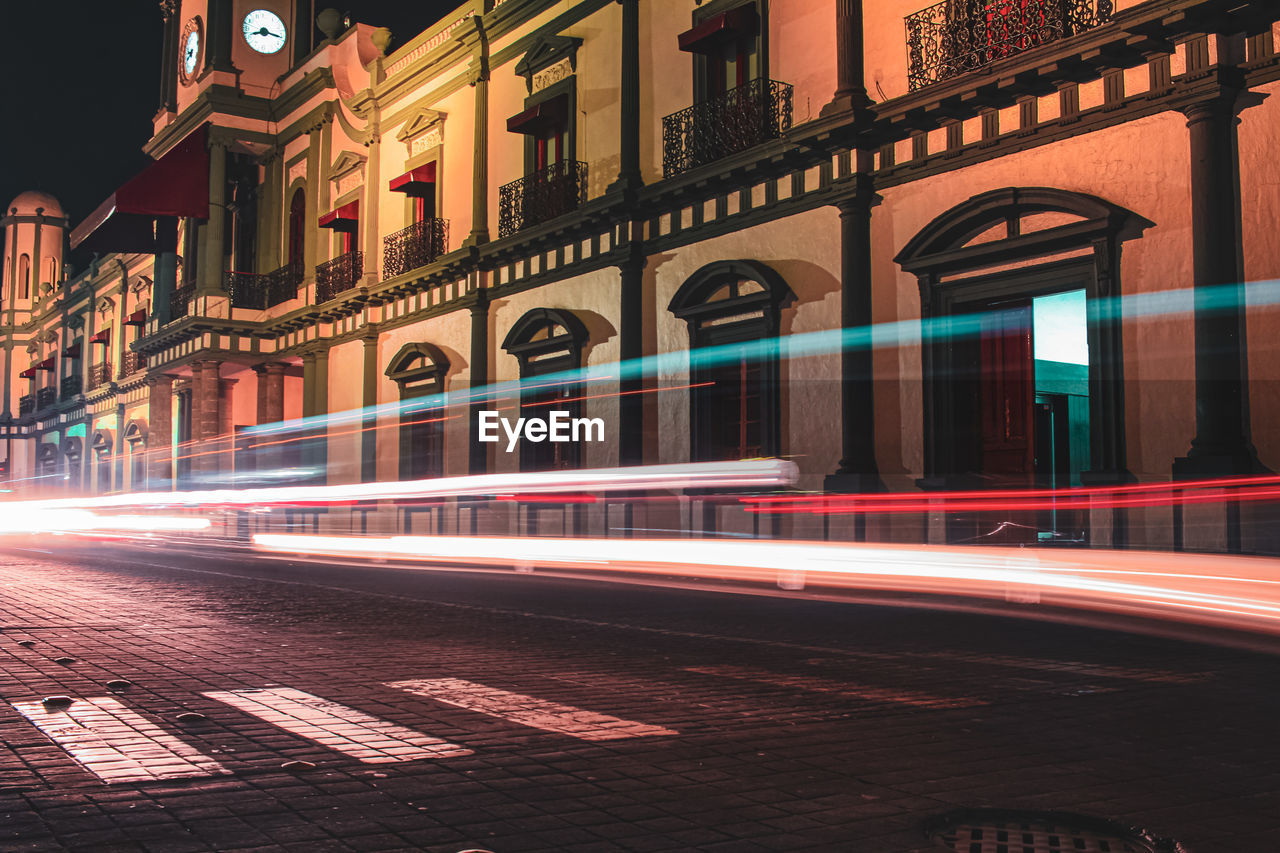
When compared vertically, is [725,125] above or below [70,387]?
above

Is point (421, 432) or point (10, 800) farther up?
Result: point (421, 432)

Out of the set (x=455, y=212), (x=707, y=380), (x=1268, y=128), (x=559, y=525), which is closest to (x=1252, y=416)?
(x=1268, y=128)

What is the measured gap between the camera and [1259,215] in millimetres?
11680

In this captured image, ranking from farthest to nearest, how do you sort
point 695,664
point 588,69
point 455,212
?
point 455,212
point 588,69
point 695,664

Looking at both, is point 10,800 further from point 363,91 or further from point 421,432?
point 363,91

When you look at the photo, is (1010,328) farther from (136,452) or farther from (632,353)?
(136,452)

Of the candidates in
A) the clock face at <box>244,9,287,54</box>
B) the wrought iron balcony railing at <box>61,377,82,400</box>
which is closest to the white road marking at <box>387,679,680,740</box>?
the clock face at <box>244,9,287,54</box>

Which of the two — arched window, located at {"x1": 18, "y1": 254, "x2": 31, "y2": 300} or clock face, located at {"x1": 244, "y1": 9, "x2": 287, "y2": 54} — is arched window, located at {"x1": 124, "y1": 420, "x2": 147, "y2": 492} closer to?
clock face, located at {"x1": 244, "y1": 9, "x2": 287, "y2": 54}

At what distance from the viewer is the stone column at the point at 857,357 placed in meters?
15.5

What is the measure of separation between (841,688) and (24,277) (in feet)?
225

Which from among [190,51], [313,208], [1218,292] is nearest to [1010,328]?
[1218,292]

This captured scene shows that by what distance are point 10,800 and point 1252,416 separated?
1122cm

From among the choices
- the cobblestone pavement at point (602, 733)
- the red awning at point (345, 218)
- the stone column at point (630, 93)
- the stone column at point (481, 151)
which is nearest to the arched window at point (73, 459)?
the red awning at point (345, 218)

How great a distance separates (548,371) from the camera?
73.8 feet
